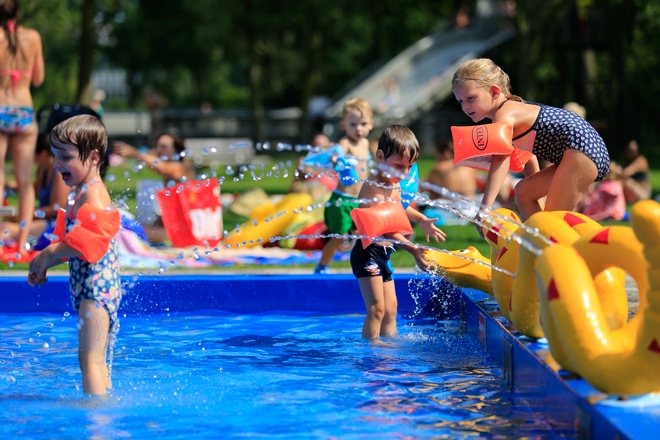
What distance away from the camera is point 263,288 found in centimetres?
573

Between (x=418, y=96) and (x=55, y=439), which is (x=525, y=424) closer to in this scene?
(x=55, y=439)

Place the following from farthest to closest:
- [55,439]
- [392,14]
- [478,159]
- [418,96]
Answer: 1. [392,14]
2. [418,96]
3. [478,159]
4. [55,439]

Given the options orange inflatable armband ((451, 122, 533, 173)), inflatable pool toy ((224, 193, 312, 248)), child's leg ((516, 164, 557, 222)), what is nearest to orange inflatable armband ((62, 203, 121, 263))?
Result: orange inflatable armband ((451, 122, 533, 173))

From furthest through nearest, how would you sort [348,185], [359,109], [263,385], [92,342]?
[359,109] → [348,185] → [263,385] → [92,342]

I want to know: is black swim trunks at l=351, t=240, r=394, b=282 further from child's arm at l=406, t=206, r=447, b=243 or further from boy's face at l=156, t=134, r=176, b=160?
boy's face at l=156, t=134, r=176, b=160

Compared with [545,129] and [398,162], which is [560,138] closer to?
[545,129]

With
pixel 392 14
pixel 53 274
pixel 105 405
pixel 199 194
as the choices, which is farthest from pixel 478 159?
pixel 392 14

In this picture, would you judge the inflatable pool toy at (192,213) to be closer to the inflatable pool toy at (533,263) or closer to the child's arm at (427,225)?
the child's arm at (427,225)

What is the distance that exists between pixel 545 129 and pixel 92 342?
2709mm

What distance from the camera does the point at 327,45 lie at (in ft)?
121

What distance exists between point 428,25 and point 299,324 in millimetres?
35141

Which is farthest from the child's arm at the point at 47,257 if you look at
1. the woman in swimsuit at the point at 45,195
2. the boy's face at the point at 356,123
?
Result: the woman in swimsuit at the point at 45,195

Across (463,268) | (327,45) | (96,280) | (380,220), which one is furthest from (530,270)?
(327,45)

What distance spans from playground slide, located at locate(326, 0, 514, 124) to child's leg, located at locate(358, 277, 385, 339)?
21191 mm
